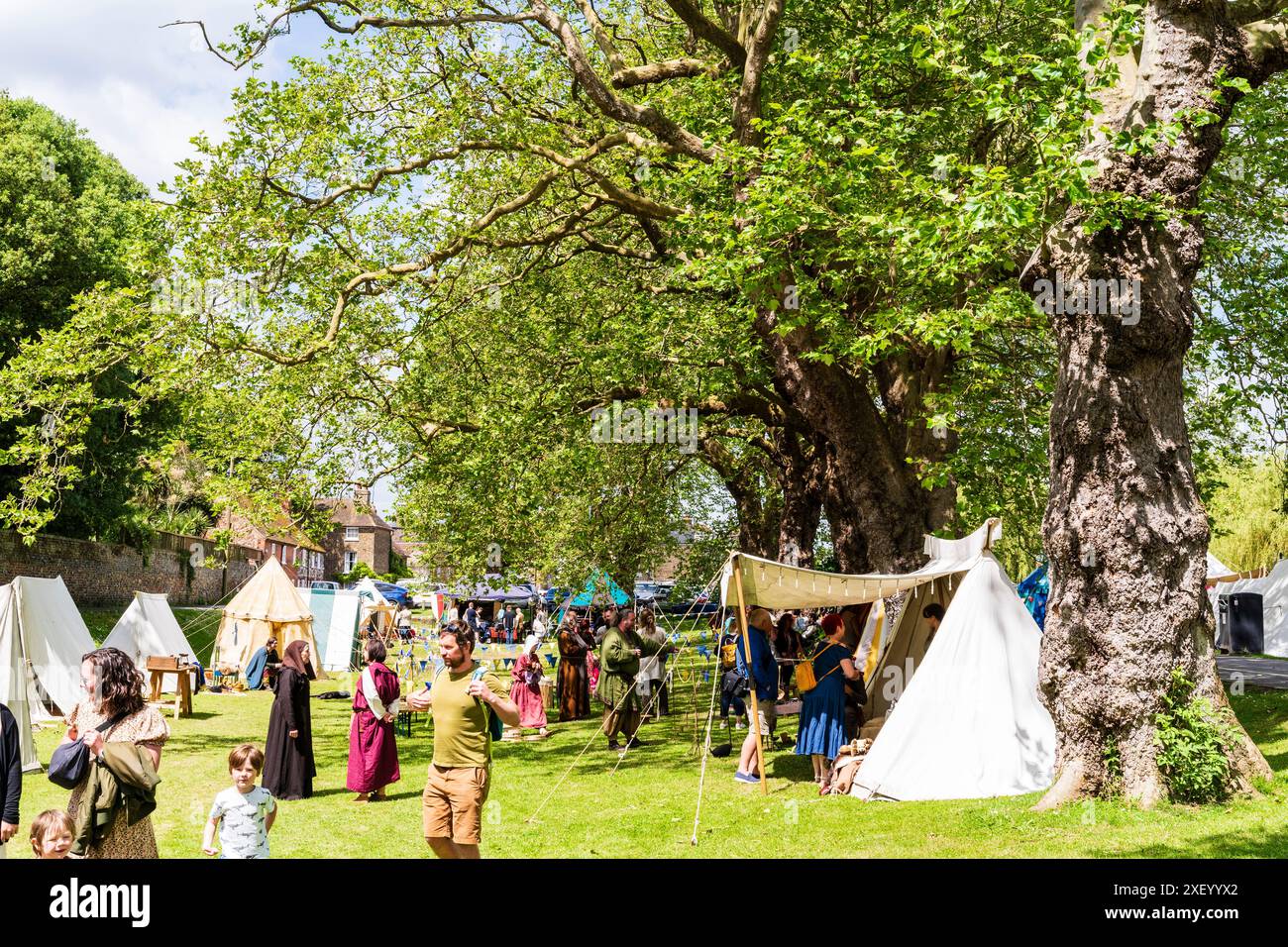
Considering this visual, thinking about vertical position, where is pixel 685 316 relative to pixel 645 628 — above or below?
above

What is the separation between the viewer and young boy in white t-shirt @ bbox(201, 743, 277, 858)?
595 cm

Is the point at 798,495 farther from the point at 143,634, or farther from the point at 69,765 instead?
the point at 69,765

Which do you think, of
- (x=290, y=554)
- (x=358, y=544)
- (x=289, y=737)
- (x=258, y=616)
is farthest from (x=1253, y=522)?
(x=358, y=544)

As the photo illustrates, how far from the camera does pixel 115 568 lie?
121 feet

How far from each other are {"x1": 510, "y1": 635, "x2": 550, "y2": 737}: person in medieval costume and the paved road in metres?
11.3

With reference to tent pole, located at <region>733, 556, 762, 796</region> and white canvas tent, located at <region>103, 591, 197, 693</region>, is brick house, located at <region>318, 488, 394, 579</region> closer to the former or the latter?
white canvas tent, located at <region>103, 591, 197, 693</region>

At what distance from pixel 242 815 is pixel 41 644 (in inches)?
491

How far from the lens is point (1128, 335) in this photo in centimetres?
922

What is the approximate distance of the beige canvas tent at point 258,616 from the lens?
2545 cm

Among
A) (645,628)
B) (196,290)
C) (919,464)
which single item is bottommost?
(645,628)

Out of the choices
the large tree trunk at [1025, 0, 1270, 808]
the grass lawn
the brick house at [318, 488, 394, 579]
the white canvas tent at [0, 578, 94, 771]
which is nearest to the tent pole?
the grass lawn

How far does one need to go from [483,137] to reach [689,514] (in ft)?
67.6
